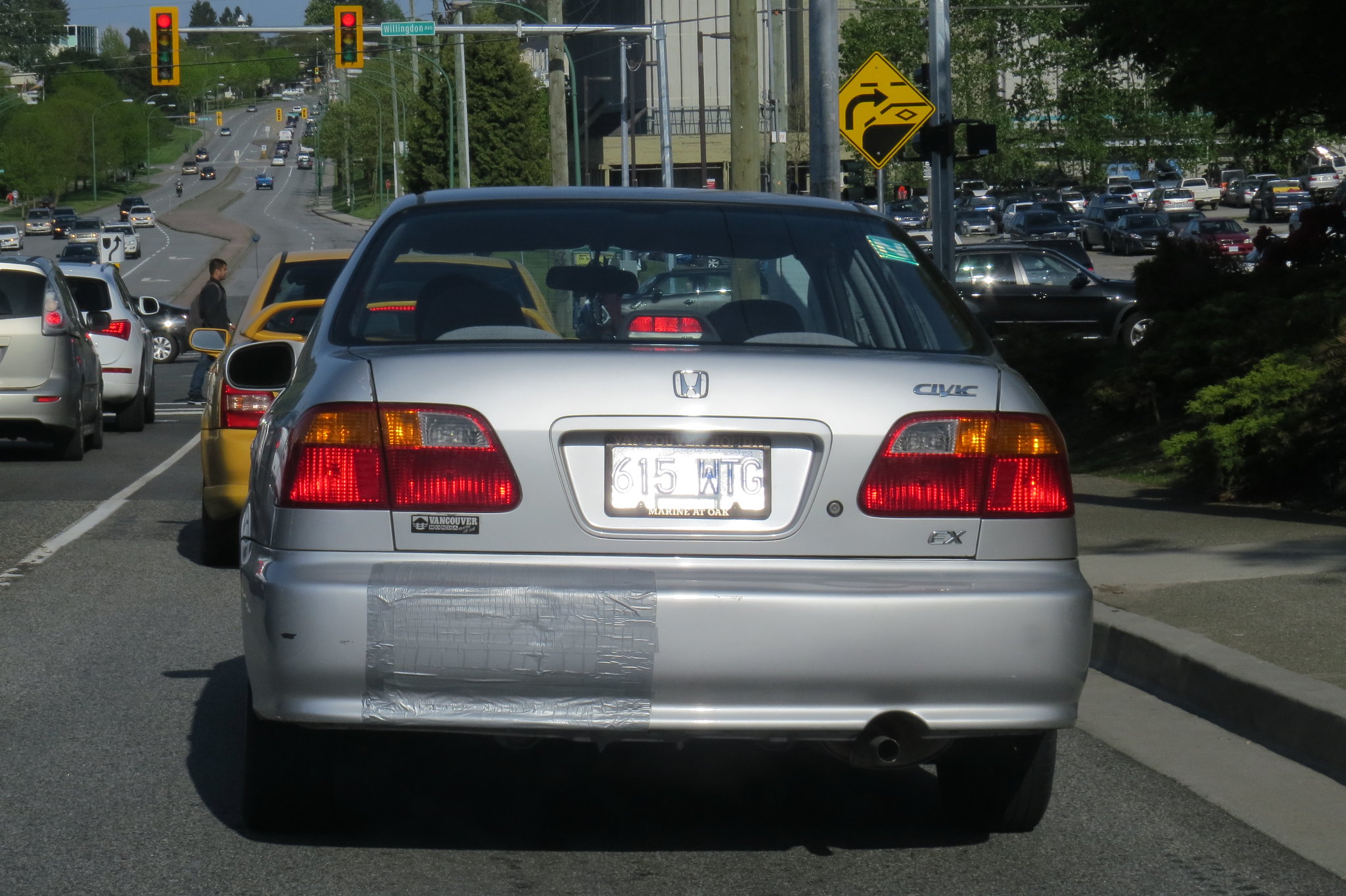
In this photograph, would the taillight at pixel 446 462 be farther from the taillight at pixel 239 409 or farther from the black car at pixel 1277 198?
the black car at pixel 1277 198

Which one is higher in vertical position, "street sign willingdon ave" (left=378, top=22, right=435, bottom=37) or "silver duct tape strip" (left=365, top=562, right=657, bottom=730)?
"street sign willingdon ave" (left=378, top=22, right=435, bottom=37)

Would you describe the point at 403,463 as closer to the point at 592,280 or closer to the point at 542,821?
the point at 592,280

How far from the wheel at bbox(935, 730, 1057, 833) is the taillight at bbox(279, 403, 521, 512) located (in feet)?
4.61

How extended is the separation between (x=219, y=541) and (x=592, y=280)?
5.47m

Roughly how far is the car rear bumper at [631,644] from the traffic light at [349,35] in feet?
107

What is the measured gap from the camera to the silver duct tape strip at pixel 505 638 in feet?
12.7

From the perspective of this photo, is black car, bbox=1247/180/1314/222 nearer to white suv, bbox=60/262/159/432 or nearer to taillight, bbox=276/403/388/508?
white suv, bbox=60/262/159/432

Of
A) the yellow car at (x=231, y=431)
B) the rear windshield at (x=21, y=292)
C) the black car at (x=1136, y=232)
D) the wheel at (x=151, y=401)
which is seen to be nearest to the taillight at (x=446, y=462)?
the yellow car at (x=231, y=431)

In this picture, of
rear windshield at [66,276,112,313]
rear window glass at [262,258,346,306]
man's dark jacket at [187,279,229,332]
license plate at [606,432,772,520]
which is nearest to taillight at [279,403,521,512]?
license plate at [606,432,772,520]

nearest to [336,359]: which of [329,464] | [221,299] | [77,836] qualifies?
[329,464]

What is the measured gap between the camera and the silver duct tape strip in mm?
3871

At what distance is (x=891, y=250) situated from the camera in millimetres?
4941

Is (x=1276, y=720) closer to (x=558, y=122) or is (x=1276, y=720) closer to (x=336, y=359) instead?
(x=336, y=359)

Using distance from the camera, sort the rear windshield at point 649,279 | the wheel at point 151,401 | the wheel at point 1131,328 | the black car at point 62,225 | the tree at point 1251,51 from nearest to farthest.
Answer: the rear windshield at point 649,279
the tree at point 1251,51
the wheel at point 151,401
the wheel at point 1131,328
the black car at point 62,225
